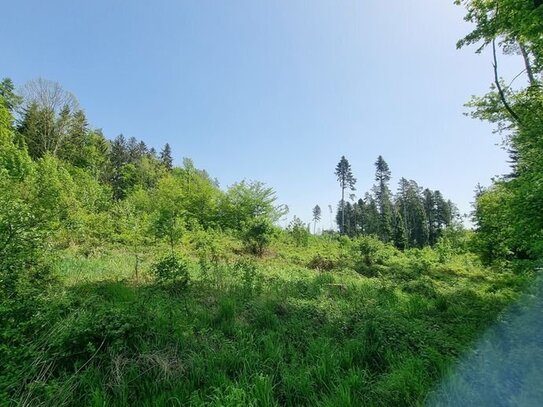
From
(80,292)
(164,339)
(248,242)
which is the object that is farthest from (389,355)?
(248,242)

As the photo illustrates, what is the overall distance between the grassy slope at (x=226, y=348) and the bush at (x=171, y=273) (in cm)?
33

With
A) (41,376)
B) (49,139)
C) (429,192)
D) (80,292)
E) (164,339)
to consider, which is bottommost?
(41,376)

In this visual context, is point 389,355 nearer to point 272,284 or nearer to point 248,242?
point 272,284

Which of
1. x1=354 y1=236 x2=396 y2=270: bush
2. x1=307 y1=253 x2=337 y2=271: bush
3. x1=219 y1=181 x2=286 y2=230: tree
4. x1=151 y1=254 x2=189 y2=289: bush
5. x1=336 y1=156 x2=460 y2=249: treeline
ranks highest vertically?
x1=336 y1=156 x2=460 y2=249: treeline

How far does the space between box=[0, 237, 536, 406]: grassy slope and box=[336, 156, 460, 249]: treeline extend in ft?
132

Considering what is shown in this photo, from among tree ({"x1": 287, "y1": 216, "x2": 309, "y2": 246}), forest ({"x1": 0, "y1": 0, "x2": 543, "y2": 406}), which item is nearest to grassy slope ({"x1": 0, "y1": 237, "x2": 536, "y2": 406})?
forest ({"x1": 0, "y1": 0, "x2": 543, "y2": 406})

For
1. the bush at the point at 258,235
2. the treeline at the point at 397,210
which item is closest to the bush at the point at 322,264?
the bush at the point at 258,235

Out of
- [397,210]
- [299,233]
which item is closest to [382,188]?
[397,210]

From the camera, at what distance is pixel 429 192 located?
53594 millimetres

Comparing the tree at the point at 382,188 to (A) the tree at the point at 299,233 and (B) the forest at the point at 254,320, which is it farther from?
(B) the forest at the point at 254,320

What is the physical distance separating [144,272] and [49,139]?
25.8 meters

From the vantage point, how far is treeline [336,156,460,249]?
46781 mm

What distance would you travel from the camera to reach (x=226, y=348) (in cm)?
394

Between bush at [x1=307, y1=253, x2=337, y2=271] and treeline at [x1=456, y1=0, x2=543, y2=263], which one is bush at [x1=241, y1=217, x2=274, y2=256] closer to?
bush at [x1=307, y1=253, x2=337, y2=271]
